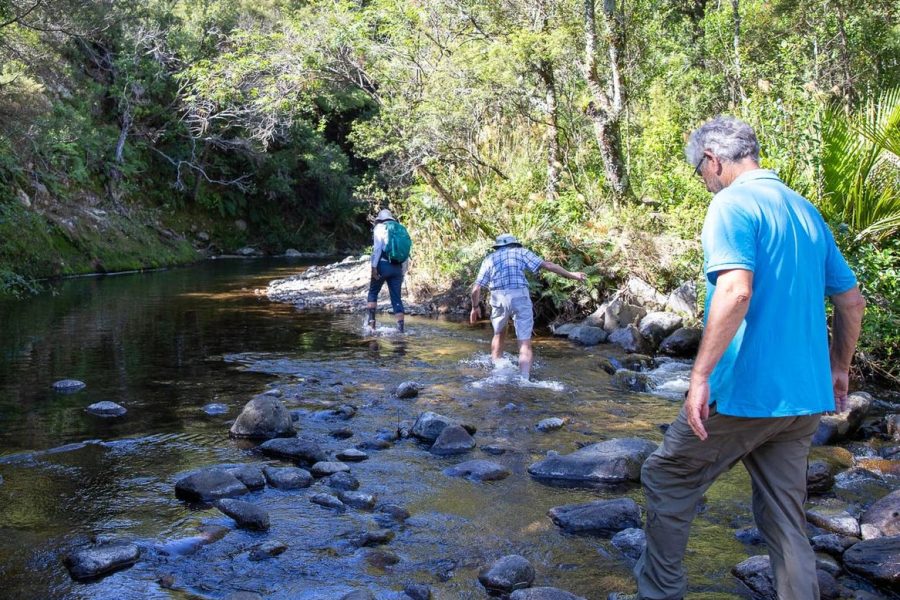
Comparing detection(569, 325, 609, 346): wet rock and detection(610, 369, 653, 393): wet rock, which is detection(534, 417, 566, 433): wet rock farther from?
detection(569, 325, 609, 346): wet rock

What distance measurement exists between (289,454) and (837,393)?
4253 millimetres

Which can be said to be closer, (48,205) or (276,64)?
(276,64)

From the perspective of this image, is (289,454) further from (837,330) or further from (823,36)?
(823,36)

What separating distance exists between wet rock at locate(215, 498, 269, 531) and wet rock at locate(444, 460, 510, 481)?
1580 millimetres

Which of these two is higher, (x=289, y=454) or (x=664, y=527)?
(x=664, y=527)

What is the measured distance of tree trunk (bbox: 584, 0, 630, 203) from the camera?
559 inches

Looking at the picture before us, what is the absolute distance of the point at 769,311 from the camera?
10.6ft

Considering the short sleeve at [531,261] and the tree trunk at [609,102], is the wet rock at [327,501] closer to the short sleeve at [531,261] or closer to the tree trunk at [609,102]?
the short sleeve at [531,261]

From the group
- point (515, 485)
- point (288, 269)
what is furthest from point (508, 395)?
point (288, 269)

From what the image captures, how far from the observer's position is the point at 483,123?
1656 centimetres

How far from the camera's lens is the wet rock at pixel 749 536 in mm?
4820

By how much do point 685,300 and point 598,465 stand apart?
6.98m

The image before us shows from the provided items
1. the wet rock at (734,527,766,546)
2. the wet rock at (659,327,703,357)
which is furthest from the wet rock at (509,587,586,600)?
the wet rock at (659,327,703,357)

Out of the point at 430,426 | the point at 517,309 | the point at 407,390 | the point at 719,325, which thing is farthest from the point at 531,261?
the point at 719,325
